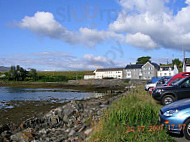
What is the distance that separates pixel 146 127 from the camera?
611cm

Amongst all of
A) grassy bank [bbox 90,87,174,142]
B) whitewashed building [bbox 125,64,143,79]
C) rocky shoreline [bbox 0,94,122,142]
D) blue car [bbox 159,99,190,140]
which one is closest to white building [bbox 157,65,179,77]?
whitewashed building [bbox 125,64,143,79]

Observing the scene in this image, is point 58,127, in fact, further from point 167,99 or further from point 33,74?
point 33,74

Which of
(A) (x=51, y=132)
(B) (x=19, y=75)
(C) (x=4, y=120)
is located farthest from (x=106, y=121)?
(B) (x=19, y=75)

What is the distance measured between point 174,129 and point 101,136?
235cm

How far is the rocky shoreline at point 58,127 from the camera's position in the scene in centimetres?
802

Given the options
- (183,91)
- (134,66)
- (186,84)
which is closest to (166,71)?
(134,66)

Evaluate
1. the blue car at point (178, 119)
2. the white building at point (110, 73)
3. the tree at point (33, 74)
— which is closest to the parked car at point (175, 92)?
the blue car at point (178, 119)

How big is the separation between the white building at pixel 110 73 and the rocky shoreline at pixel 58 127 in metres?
106

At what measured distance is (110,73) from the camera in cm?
12412

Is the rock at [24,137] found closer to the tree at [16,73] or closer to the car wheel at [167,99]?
the car wheel at [167,99]

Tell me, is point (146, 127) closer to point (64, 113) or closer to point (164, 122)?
point (164, 122)

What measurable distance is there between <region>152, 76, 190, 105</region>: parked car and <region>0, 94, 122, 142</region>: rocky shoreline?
11.6 feet

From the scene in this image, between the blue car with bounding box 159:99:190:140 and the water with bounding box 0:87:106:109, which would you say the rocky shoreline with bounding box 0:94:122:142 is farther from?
the water with bounding box 0:87:106:109

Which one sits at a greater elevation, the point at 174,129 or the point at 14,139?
the point at 174,129
